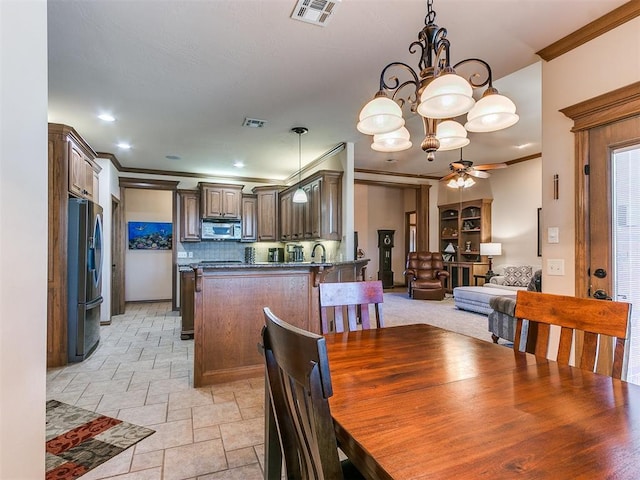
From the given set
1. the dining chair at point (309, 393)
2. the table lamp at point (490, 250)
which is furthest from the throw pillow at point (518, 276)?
the dining chair at point (309, 393)

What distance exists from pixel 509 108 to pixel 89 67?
3.21m

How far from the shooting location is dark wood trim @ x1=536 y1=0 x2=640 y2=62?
2.12 meters

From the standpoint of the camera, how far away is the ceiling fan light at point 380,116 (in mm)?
1729

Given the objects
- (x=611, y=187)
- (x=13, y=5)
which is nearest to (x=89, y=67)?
(x=13, y=5)

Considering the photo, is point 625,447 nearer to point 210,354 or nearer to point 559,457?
point 559,457

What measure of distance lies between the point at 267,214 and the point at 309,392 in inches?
257

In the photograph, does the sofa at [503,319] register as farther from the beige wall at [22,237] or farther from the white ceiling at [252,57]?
the beige wall at [22,237]

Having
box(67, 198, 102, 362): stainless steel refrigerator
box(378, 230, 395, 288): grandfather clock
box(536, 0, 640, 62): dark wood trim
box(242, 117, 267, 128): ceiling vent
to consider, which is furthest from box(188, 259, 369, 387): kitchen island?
box(378, 230, 395, 288): grandfather clock

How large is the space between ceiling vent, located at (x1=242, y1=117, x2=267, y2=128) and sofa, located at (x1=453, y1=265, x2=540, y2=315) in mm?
4397

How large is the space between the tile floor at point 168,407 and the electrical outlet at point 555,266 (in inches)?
96.2

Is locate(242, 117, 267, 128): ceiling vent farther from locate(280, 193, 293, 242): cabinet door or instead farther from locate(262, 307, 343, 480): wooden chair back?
locate(262, 307, 343, 480): wooden chair back

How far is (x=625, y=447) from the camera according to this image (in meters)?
0.79

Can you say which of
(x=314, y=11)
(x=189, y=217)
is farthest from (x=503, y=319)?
(x=189, y=217)

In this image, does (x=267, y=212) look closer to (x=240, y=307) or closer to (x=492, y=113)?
(x=240, y=307)
